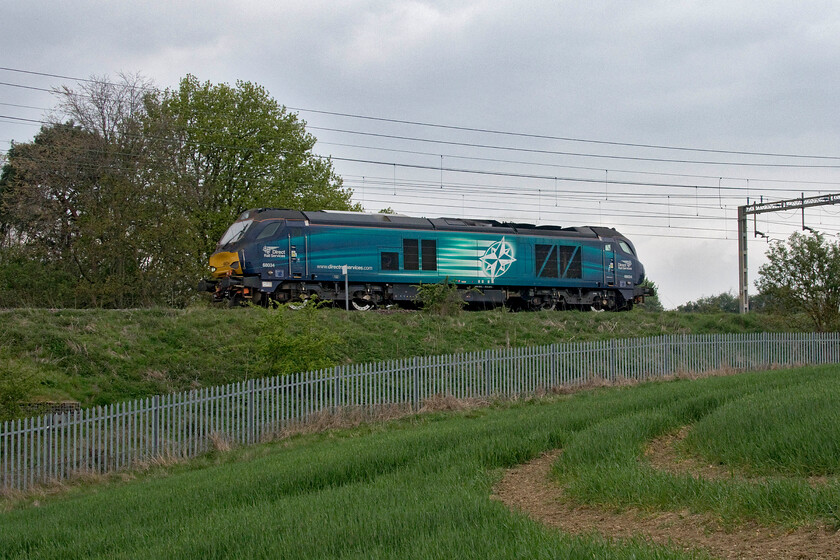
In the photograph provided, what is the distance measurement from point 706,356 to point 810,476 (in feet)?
53.2

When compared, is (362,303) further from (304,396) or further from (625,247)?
(625,247)

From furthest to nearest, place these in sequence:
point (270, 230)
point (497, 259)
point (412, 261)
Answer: point (497, 259) < point (412, 261) < point (270, 230)

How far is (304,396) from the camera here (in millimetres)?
16453

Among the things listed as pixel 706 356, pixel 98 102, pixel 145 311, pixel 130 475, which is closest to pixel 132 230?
pixel 98 102

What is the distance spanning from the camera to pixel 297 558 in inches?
280

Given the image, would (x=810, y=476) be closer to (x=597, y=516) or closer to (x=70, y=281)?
(x=597, y=516)

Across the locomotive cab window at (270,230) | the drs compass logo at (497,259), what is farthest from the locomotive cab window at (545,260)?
the locomotive cab window at (270,230)

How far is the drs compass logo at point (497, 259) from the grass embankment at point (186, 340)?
3205 millimetres

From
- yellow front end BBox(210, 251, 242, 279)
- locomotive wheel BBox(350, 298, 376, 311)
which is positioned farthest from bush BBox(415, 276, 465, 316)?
yellow front end BBox(210, 251, 242, 279)

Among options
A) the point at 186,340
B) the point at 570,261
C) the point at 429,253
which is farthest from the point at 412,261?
the point at 186,340

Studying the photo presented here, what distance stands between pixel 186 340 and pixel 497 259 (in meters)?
13.1

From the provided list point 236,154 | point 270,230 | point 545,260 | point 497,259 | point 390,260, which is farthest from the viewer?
point 236,154

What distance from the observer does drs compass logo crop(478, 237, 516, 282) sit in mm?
29309

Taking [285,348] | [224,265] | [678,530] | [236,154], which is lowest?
[678,530]
